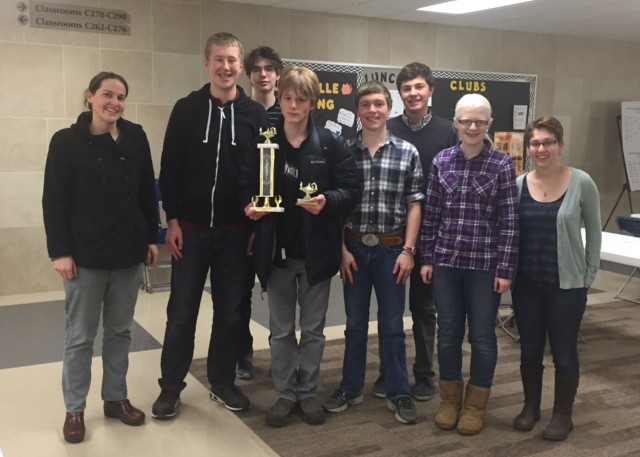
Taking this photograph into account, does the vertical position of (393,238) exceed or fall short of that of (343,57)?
it falls short

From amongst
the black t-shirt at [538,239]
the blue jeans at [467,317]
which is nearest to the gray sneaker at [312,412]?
the blue jeans at [467,317]

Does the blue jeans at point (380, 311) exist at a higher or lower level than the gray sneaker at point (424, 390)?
higher

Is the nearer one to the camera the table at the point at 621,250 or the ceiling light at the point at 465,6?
the table at the point at 621,250

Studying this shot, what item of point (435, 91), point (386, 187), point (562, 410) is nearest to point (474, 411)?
point (562, 410)

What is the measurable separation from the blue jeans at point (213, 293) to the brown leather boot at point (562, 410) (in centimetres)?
142

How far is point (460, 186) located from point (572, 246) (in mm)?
498

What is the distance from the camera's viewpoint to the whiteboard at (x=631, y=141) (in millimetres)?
7469

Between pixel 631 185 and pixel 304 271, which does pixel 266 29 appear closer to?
pixel 304 271

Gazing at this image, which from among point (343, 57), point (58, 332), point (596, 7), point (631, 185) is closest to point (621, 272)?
point (631, 185)

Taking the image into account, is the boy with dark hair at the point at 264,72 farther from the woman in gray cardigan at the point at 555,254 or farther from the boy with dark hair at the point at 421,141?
the woman in gray cardigan at the point at 555,254

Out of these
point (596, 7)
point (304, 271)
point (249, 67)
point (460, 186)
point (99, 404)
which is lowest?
point (99, 404)

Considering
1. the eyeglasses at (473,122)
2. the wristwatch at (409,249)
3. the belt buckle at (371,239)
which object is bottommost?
the wristwatch at (409,249)

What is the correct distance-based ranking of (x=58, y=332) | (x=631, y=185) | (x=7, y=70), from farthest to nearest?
(x=631, y=185), (x=7, y=70), (x=58, y=332)

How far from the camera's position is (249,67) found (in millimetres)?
3359
